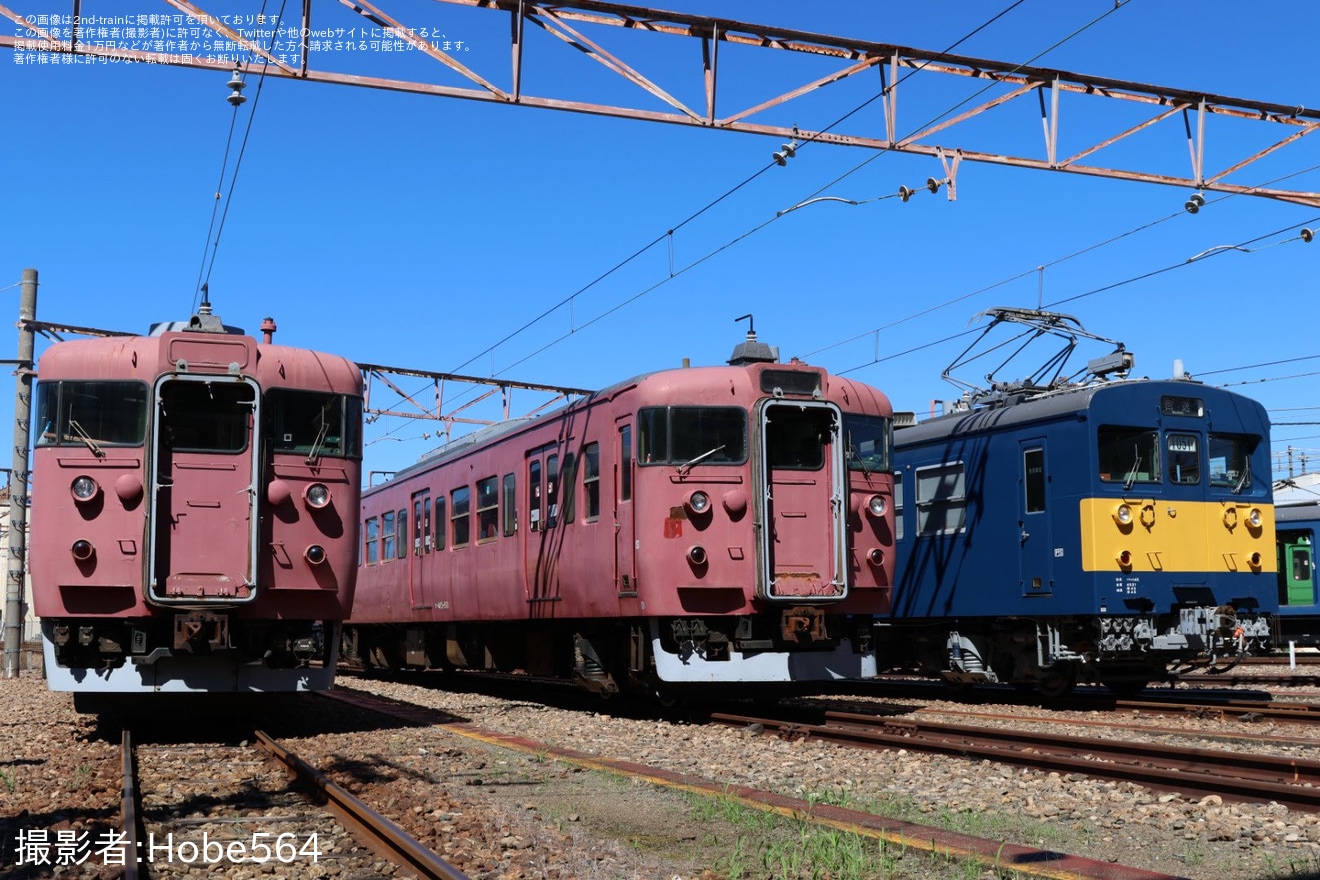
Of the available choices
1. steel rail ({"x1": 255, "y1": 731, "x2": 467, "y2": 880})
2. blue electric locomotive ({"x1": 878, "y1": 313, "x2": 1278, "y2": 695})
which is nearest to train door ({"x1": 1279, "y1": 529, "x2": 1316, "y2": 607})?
blue electric locomotive ({"x1": 878, "y1": 313, "x2": 1278, "y2": 695})

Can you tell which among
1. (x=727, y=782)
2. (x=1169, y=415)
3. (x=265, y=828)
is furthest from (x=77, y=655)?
(x=1169, y=415)

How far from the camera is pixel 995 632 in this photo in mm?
16234

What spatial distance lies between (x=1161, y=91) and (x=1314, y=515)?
1492cm

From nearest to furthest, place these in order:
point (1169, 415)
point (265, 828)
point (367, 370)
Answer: point (265, 828) → point (1169, 415) → point (367, 370)

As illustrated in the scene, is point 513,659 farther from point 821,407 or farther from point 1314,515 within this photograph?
point 1314,515

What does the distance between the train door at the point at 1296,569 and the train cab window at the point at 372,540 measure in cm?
1695

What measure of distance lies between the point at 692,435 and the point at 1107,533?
4733 millimetres

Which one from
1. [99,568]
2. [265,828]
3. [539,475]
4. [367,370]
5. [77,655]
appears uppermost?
[367,370]

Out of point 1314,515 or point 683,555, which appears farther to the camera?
point 1314,515

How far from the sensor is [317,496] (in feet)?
39.7

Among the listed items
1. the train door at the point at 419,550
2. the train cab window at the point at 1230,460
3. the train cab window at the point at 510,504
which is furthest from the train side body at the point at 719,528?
the train door at the point at 419,550

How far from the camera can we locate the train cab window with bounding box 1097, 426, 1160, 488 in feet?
48.0

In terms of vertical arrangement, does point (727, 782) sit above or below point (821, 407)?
below

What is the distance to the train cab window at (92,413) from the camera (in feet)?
37.8
